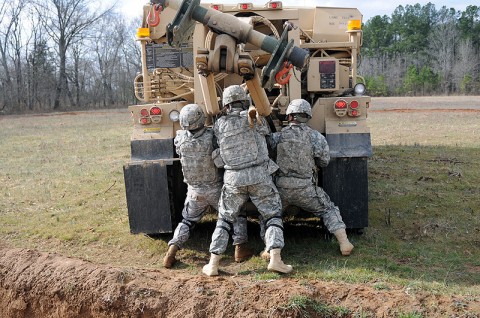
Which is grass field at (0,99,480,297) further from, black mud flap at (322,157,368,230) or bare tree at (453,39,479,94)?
bare tree at (453,39,479,94)

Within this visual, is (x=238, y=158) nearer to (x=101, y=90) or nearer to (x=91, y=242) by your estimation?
(x=91, y=242)

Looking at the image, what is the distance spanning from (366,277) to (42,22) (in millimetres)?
56390

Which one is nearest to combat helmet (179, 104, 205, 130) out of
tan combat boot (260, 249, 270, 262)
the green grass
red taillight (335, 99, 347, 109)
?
tan combat boot (260, 249, 270, 262)

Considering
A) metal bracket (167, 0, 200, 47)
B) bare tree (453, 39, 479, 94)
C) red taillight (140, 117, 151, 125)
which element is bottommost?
red taillight (140, 117, 151, 125)

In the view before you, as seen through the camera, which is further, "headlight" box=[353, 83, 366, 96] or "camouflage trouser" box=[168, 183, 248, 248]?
"headlight" box=[353, 83, 366, 96]

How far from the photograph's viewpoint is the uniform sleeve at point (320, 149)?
5.54 m

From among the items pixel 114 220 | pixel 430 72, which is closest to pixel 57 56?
pixel 430 72

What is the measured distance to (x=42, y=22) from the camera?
5519 cm

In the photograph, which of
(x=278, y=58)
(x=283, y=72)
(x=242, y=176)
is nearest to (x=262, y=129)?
(x=242, y=176)

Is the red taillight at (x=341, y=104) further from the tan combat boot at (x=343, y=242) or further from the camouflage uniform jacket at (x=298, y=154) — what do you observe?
the tan combat boot at (x=343, y=242)

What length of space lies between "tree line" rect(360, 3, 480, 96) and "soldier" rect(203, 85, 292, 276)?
45858 mm

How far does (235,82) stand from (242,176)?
1.93 metres

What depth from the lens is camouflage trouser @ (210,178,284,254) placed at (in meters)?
5.33

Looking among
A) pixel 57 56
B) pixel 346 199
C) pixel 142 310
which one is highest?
pixel 57 56
